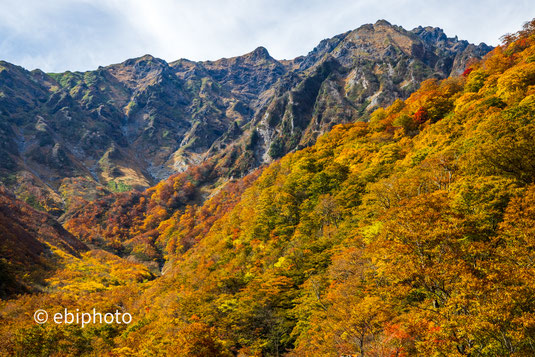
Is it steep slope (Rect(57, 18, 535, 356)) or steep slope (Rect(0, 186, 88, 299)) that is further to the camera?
steep slope (Rect(0, 186, 88, 299))

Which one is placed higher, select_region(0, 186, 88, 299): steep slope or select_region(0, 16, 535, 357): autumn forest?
select_region(0, 186, 88, 299): steep slope

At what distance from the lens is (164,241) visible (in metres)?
132

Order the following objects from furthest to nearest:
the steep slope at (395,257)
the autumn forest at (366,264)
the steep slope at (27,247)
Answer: the steep slope at (27,247), the autumn forest at (366,264), the steep slope at (395,257)

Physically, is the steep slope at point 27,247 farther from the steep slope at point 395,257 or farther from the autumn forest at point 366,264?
the steep slope at point 395,257

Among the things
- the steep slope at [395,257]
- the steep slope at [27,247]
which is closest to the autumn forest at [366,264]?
the steep slope at [395,257]

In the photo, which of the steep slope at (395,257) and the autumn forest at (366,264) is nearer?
the steep slope at (395,257)

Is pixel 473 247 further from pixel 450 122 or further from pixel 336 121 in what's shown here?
pixel 336 121

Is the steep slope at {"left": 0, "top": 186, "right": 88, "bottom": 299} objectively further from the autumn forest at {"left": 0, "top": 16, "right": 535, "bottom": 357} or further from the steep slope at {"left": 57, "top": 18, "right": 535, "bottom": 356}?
the steep slope at {"left": 57, "top": 18, "right": 535, "bottom": 356}

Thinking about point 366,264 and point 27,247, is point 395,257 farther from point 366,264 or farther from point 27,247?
point 27,247

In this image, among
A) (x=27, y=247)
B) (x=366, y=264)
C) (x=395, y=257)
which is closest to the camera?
(x=395, y=257)

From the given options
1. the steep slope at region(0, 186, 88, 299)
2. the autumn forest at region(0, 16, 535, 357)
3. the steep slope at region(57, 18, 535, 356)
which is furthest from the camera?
the steep slope at region(0, 186, 88, 299)

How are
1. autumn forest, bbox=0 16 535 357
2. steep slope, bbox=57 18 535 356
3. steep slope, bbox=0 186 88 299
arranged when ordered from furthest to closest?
steep slope, bbox=0 186 88 299 → autumn forest, bbox=0 16 535 357 → steep slope, bbox=57 18 535 356

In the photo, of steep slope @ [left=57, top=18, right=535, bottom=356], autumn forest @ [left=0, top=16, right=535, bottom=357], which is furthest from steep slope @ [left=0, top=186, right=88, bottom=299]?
steep slope @ [left=57, top=18, right=535, bottom=356]

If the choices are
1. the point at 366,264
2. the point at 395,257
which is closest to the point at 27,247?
the point at 366,264
